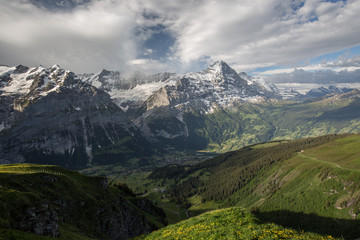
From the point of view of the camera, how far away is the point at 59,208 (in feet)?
134

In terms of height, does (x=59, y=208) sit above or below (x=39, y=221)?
below

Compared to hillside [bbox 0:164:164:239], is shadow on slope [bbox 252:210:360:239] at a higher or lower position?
A: lower

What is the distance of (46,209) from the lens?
33.3 meters

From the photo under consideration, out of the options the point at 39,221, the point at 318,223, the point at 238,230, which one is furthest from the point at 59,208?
the point at 318,223

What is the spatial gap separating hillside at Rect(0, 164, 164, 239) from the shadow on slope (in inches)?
3142

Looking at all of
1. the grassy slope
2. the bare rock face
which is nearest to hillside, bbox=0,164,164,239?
the bare rock face

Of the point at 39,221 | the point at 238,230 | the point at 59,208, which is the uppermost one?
the point at 39,221

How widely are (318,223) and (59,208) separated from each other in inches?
6113

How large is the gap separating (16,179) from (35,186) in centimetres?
439

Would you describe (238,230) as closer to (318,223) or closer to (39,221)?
(39,221)

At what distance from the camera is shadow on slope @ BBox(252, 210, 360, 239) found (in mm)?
110606

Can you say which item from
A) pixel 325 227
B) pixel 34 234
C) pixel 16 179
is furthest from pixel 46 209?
pixel 325 227

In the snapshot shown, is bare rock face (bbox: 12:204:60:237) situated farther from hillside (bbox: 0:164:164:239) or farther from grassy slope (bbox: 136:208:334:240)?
grassy slope (bbox: 136:208:334:240)

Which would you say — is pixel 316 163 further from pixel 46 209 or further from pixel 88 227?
pixel 46 209
